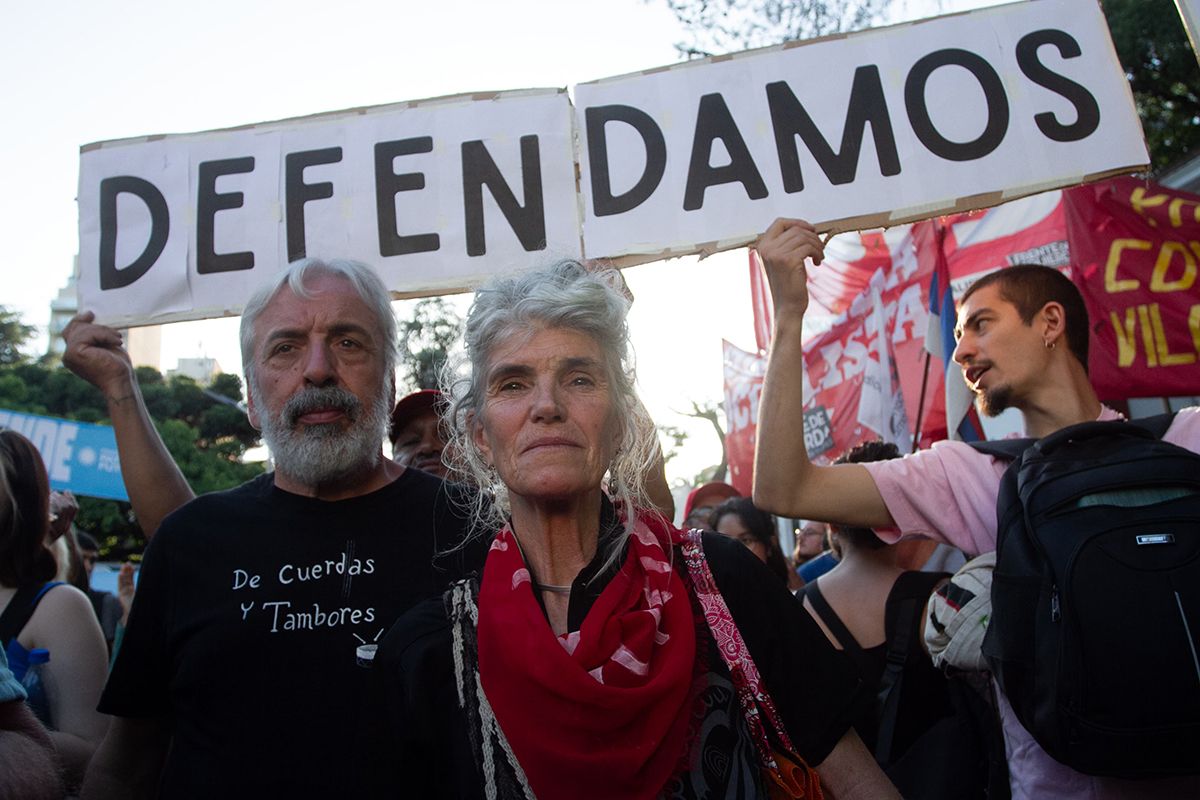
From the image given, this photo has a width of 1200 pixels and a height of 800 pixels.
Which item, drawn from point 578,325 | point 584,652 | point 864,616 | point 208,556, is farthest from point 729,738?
point 864,616

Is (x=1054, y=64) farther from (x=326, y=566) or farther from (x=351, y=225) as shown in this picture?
(x=326, y=566)

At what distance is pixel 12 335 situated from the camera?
41.2 m

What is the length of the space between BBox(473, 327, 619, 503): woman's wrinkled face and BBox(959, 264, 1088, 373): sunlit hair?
128cm

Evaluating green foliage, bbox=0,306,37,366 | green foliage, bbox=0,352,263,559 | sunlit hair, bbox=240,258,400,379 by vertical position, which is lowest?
sunlit hair, bbox=240,258,400,379

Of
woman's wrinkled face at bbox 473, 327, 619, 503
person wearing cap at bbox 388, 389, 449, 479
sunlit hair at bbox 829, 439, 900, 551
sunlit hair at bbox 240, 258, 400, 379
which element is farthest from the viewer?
person wearing cap at bbox 388, 389, 449, 479

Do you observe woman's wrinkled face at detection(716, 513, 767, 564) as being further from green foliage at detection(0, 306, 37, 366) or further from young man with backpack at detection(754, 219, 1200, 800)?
green foliage at detection(0, 306, 37, 366)

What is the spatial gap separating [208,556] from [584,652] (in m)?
1.05

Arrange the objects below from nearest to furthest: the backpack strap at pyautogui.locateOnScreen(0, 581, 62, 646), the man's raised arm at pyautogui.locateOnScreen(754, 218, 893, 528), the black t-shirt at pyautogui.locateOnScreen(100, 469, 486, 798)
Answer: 1. the black t-shirt at pyautogui.locateOnScreen(100, 469, 486, 798)
2. the man's raised arm at pyautogui.locateOnScreen(754, 218, 893, 528)
3. the backpack strap at pyautogui.locateOnScreen(0, 581, 62, 646)

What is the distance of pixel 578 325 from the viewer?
1912 mm

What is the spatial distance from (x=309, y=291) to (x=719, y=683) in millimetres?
1430

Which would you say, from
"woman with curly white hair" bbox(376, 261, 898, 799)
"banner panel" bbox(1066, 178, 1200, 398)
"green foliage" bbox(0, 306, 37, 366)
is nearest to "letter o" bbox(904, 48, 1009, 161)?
"woman with curly white hair" bbox(376, 261, 898, 799)

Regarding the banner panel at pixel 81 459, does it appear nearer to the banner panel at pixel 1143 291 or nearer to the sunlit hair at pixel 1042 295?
the banner panel at pixel 1143 291

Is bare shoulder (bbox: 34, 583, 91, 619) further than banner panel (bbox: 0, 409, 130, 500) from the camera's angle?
No

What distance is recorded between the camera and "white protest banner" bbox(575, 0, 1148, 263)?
8.52 feet
